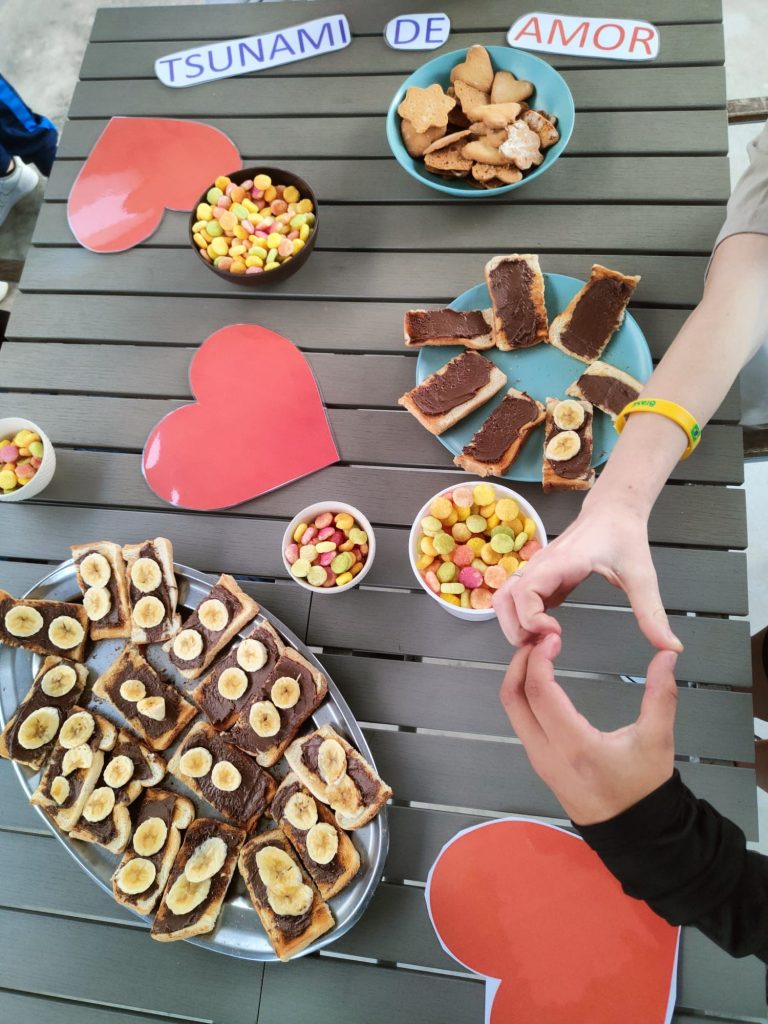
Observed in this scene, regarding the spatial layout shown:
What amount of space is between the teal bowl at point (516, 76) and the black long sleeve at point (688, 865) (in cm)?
160

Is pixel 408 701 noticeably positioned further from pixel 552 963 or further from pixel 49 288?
pixel 49 288

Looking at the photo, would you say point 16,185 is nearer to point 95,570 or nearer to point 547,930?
point 95,570

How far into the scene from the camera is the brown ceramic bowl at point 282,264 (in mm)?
1865

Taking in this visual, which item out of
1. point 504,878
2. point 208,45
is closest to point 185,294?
point 208,45

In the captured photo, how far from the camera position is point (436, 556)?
157cm

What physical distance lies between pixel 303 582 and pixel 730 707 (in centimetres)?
108

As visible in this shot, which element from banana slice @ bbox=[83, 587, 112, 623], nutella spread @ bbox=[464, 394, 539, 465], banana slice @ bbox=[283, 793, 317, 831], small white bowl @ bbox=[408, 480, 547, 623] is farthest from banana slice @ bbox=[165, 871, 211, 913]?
nutella spread @ bbox=[464, 394, 539, 465]

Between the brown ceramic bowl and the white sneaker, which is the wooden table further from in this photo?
the white sneaker

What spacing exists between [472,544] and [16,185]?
123 inches

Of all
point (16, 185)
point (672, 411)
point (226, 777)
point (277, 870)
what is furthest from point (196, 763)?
point (16, 185)

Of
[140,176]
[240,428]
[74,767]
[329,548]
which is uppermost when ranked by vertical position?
[140,176]

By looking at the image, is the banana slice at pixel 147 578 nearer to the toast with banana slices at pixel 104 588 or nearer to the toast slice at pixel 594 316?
the toast with banana slices at pixel 104 588

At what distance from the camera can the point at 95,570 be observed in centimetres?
170

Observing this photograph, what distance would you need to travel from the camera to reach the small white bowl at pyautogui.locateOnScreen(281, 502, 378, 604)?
1.57m
